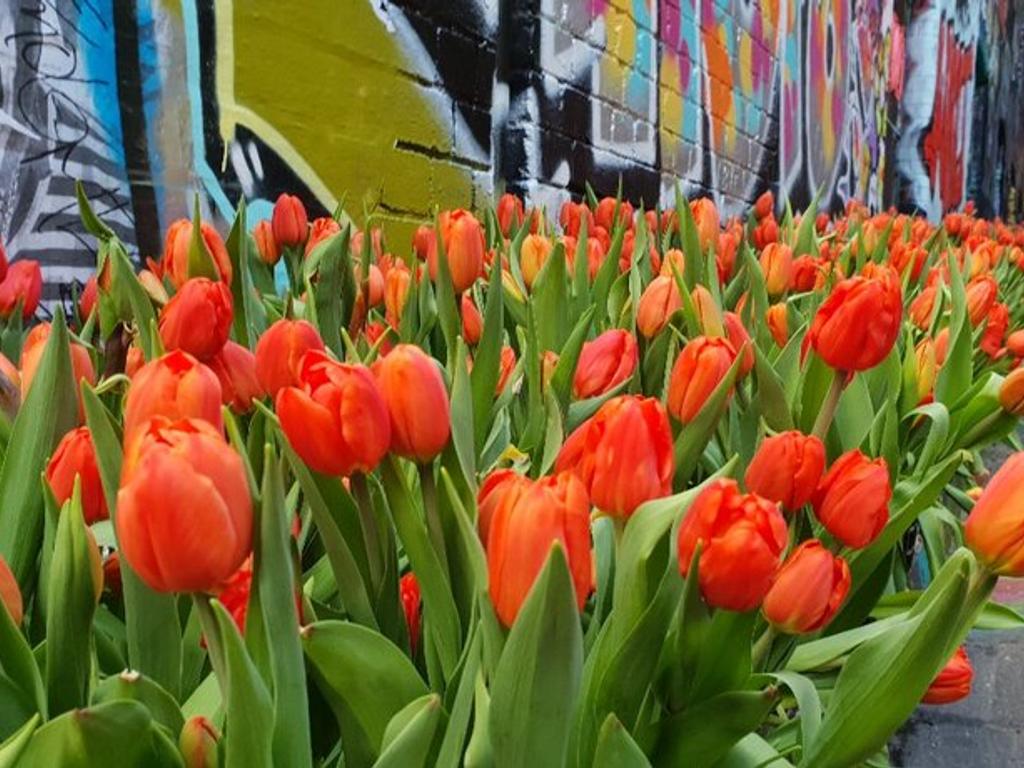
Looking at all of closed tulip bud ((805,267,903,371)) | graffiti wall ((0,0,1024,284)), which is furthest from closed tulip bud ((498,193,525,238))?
closed tulip bud ((805,267,903,371))

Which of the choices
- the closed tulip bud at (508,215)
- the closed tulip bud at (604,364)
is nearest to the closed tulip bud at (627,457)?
the closed tulip bud at (604,364)

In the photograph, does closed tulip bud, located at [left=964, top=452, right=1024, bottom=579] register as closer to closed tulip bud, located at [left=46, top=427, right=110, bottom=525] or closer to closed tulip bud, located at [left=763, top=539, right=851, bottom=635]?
closed tulip bud, located at [left=763, top=539, right=851, bottom=635]

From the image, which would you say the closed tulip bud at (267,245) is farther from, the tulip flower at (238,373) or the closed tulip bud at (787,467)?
the closed tulip bud at (787,467)

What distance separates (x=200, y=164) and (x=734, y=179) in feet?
12.7

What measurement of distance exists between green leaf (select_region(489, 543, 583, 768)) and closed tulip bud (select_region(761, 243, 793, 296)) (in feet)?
4.25

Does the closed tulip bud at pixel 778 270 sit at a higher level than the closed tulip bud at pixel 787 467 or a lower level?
higher

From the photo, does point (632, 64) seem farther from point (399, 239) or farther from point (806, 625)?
point (806, 625)

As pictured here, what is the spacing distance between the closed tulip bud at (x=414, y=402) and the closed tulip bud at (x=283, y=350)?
114 mm

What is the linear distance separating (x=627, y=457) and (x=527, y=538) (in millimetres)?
130

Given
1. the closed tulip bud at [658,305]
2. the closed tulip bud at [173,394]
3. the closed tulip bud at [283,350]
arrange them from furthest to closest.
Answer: the closed tulip bud at [658,305] < the closed tulip bud at [283,350] < the closed tulip bud at [173,394]

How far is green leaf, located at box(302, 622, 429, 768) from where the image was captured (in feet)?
1.78

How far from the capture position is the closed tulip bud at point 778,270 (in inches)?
68.2

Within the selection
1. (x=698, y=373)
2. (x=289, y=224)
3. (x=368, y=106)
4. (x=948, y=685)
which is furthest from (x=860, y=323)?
(x=368, y=106)

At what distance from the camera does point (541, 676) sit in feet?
1.61
